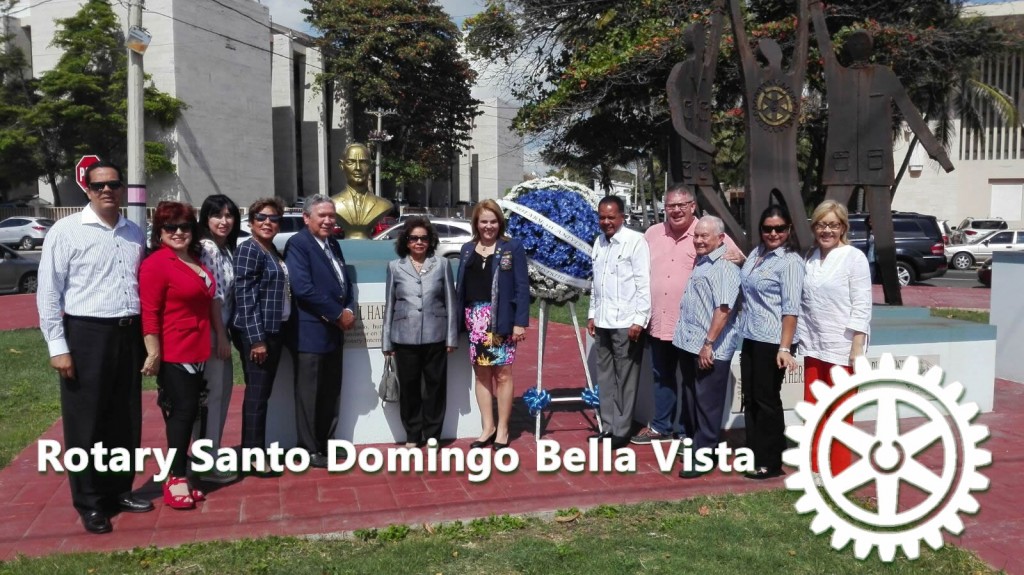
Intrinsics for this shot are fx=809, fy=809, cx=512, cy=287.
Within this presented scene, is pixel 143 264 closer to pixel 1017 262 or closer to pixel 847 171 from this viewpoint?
pixel 847 171

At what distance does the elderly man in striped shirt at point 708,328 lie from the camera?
196 inches

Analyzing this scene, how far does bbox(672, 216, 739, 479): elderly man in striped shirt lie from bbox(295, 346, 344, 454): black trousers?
229 centimetres

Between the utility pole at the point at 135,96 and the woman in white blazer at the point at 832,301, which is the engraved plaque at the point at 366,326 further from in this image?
the utility pole at the point at 135,96

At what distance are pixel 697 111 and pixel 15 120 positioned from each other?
32.9 meters

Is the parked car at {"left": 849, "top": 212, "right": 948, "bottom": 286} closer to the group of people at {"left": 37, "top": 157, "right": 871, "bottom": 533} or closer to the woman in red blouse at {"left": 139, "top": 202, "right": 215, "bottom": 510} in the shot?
the group of people at {"left": 37, "top": 157, "right": 871, "bottom": 533}

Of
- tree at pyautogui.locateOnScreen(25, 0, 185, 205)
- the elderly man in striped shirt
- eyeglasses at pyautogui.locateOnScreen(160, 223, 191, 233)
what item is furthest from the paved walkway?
tree at pyautogui.locateOnScreen(25, 0, 185, 205)

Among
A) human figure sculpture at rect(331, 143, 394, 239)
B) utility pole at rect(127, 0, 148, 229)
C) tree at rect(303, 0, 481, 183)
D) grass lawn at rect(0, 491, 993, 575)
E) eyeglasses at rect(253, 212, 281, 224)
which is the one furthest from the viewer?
tree at rect(303, 0, 481, 183)

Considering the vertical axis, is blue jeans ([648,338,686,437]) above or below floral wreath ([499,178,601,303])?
below

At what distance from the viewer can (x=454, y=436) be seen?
607 cm

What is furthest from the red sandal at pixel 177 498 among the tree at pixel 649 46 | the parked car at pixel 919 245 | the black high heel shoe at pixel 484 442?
the parked car at pixel 919 245

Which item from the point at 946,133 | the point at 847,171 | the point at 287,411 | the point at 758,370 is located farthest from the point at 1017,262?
the point at 946,133

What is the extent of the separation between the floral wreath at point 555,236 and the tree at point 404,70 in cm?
2576
